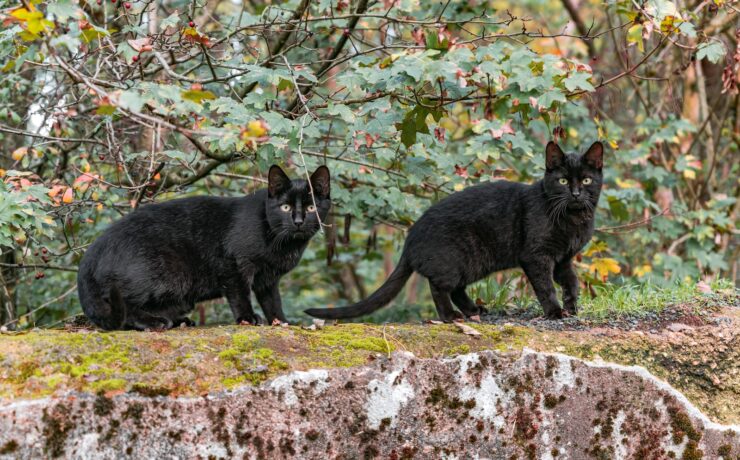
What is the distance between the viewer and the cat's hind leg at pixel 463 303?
5221 mm

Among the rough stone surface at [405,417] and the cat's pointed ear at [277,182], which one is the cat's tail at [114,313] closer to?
the cat's pointed ear at [277,182]

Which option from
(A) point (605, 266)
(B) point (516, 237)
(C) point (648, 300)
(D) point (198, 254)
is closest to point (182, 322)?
(D) point (198, 254)

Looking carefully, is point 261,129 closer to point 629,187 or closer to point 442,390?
point 442,390

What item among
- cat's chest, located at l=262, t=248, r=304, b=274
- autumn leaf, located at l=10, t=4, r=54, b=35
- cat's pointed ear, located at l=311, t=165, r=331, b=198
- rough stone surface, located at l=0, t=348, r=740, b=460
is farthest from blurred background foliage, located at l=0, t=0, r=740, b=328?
rough stone surface, located at l=0, t=348, r=740, b=460

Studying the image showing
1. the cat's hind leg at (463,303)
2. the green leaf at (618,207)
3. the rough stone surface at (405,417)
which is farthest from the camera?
the green leaf at (618,207)

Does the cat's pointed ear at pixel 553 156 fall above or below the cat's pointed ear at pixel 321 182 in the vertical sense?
above

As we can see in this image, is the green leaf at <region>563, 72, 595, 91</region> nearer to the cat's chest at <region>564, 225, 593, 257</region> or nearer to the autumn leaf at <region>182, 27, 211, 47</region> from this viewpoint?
the cat's chest at <region>564, 225, 593, 257</region>

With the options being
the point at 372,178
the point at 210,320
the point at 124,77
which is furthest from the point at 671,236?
the point at 124,77

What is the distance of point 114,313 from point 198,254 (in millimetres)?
684

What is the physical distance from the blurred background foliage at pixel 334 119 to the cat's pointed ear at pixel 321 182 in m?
0.12

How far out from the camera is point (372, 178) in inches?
230

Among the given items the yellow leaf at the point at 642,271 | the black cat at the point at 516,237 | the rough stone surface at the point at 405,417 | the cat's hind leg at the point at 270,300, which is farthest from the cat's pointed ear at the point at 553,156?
the yellow leaf at the point at 642,271

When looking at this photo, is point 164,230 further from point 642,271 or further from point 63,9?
point 642,271

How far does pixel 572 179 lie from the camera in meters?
4.96
